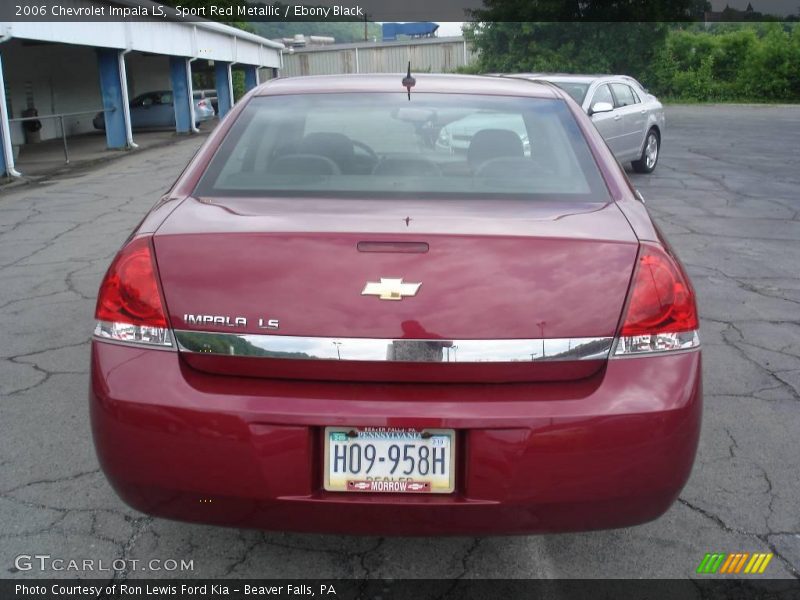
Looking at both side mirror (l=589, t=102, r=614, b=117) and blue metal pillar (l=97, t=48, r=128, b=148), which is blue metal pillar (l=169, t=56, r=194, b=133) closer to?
blue metal pillar (l=97, t=48, r=128, b=148)

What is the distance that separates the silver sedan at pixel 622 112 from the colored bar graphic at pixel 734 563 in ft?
27.7

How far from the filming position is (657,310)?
2.33 metres

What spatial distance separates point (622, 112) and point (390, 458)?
10921 millimetres

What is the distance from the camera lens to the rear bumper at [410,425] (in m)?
2.16

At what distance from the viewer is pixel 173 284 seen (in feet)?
7.59

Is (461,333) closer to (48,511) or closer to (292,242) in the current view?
(292,242)

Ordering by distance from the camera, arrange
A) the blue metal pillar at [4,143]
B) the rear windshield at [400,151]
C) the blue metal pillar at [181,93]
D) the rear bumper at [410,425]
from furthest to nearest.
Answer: the blue metal pillar at [181,93] < the blue metal pillar at [4,143] < the rear windshield at [400,151] < the rear bumper at [410,425]

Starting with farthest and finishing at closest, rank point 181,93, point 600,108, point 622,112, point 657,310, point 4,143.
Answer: point 181,93 < point 4,143 < point 622,112 < point 600,108 < point 657,310

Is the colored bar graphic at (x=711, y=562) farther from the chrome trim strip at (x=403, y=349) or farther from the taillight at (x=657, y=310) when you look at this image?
the chrome trim strip at (x=403, y=349)

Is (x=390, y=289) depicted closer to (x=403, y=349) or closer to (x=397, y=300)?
(x=397, y=300)

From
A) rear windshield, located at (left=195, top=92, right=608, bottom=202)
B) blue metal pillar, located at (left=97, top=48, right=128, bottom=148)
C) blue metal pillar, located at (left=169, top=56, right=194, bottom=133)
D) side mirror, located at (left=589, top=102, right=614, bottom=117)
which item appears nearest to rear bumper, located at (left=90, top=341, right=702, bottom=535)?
rear windshield, located at (left=195, top=92, right=608, bottom=202)

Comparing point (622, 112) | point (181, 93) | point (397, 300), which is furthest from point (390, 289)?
point (181, 93)

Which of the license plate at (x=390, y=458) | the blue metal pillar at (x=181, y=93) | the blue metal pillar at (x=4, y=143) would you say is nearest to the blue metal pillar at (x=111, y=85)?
the blue metal pillar at (x=181, y=93)

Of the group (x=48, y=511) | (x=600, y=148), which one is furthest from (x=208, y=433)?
(x=600, y=148)
